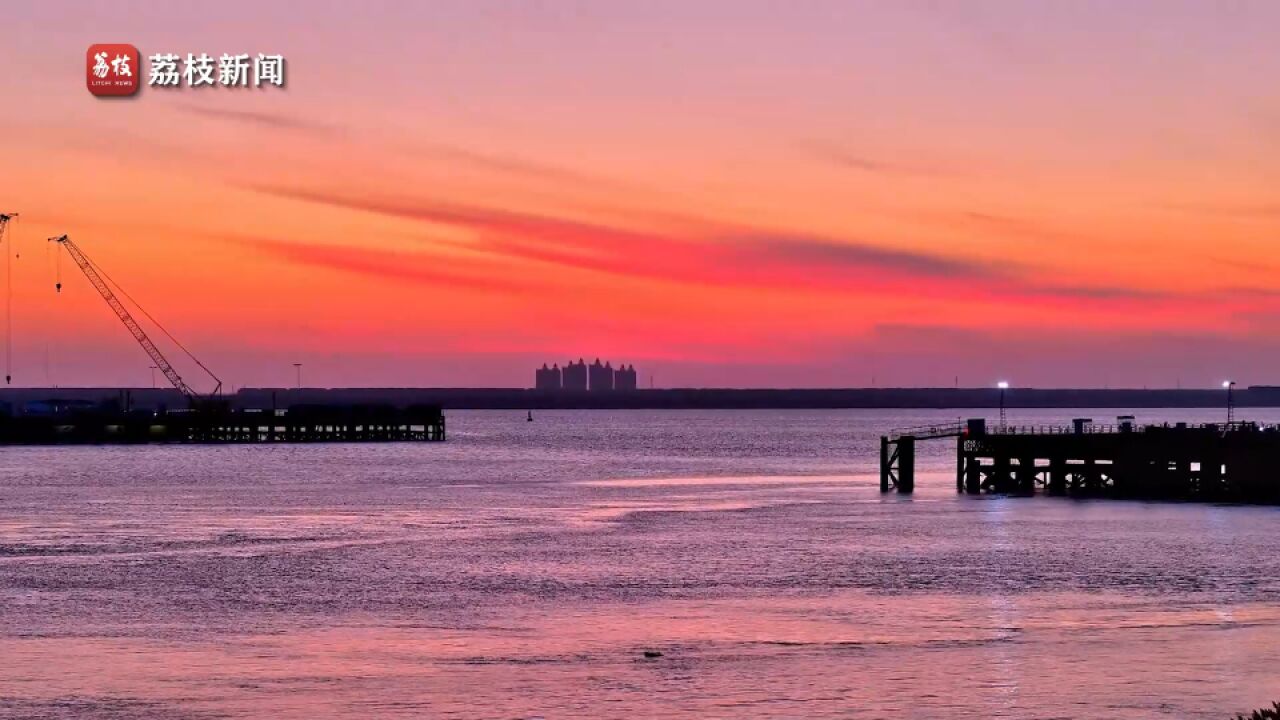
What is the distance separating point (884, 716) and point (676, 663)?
816 centimetres

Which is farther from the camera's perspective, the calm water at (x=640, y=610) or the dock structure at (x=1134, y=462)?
the dock structure at (x=1134, y=462)

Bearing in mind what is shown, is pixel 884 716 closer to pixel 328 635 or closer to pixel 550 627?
pixel 550 627

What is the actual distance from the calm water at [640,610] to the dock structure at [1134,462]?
571 centimetres

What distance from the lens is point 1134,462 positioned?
106 meters

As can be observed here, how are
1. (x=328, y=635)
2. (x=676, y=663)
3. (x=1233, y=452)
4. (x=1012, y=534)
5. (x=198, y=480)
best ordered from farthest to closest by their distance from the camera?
1. (x=198, y=480)
2. (x=1233, y=452)
3. (x=1012, y=534)
4. (x=328, y=635)
5. (x=676, y=663)

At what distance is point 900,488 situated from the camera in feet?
383

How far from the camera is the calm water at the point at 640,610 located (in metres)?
38.0

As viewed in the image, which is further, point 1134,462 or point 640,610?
point 1134,462

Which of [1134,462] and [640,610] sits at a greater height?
[1134,462]

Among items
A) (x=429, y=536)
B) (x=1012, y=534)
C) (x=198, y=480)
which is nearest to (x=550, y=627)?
(x=429, y=536)

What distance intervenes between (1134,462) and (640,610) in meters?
63.3

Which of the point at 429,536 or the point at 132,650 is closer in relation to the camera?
the point at 132,650

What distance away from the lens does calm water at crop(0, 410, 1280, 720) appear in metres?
38.0

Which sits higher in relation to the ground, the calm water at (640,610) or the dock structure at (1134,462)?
the dock structure at (1134,462)
